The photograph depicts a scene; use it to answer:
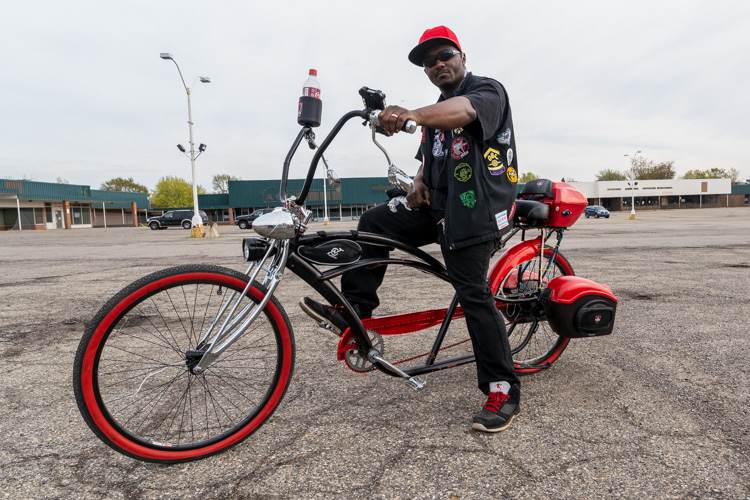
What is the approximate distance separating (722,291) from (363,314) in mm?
5240

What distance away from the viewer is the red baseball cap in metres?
2.18

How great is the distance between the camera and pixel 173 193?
92062 millimetres

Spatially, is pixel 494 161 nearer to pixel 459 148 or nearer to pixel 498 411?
pixel 459 148

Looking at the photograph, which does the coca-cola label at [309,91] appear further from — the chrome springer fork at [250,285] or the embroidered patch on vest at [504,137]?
the embroidered patch on vest at [504,137]

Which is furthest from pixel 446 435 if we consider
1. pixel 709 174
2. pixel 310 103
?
pixel 709 174

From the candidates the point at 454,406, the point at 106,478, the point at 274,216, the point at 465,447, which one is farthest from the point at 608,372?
the point at 106,478

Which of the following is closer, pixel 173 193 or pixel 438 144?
pixel 438 144

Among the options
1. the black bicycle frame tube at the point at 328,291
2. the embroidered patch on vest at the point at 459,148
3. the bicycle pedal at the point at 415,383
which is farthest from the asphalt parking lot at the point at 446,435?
the embroidered patch on vest at the point at 459,148

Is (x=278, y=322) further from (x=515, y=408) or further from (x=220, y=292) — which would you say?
(x=515, y=408)

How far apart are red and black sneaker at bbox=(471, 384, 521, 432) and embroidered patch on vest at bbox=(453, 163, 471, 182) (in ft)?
3.71

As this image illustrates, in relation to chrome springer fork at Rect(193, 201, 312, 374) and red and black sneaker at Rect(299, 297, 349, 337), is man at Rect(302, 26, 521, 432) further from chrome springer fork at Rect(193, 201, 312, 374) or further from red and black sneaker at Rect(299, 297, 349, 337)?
chrome springer fork at Rect(193, 201, 312, 374)

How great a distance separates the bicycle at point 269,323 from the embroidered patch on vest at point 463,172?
40 centimetres

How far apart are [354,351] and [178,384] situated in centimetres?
123

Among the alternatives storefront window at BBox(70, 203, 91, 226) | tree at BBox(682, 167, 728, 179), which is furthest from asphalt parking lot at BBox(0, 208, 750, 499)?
tree at BBox(682, 167, 728, 179)
